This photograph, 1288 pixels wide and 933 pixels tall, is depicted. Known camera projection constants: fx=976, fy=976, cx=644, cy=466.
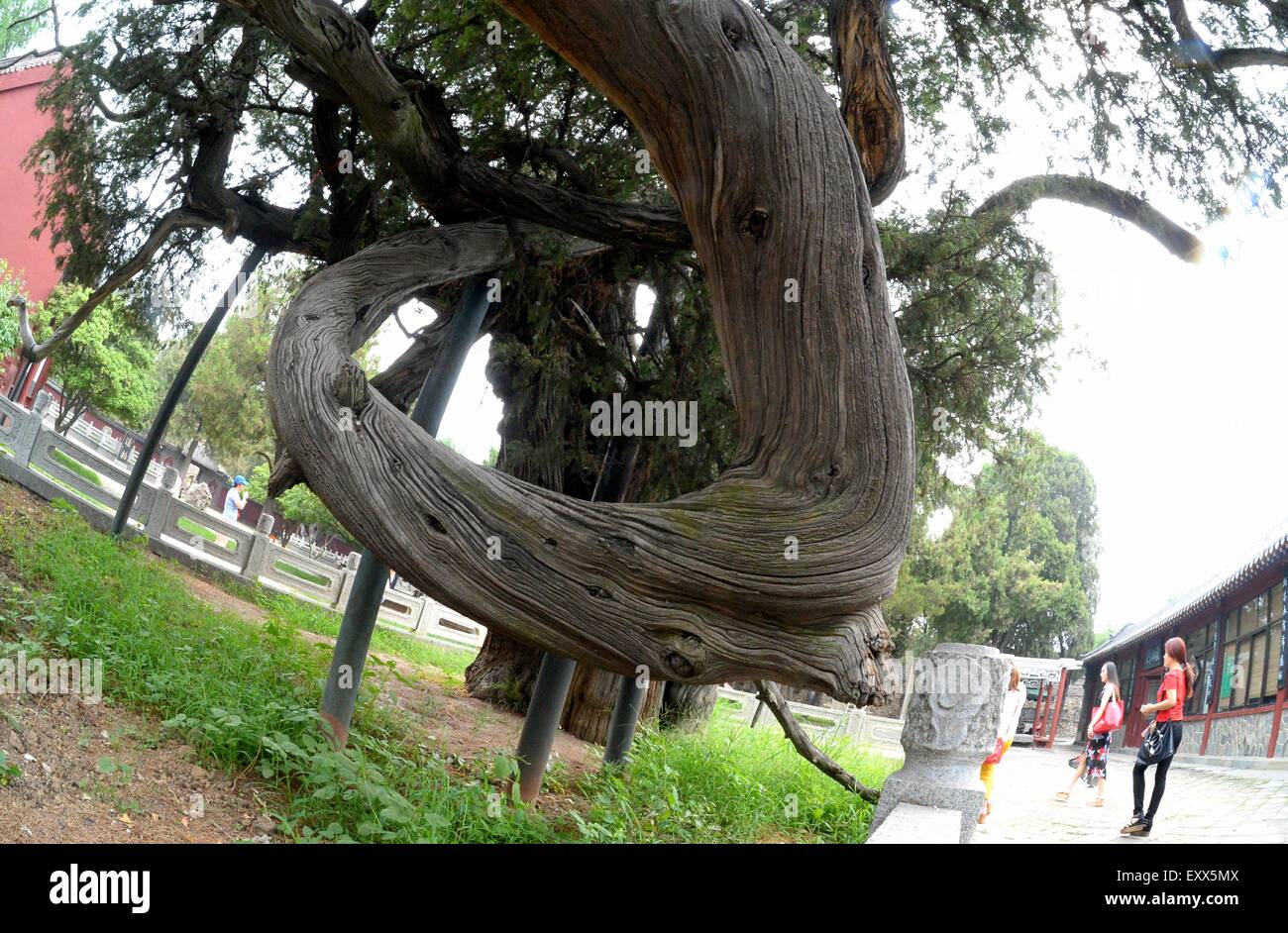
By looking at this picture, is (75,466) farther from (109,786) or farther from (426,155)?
(426,155)

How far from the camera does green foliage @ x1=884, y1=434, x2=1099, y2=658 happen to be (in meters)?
6.41

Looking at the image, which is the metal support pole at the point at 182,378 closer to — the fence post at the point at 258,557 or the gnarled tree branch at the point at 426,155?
the fence post at the point at 258,557

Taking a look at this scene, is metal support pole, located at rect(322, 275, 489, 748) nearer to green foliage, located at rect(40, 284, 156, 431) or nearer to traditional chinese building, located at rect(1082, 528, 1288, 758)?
traditional chinese building, located at rect(1082, 528, 1288, 758)

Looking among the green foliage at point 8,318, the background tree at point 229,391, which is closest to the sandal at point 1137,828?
the green foliage at point 8,318

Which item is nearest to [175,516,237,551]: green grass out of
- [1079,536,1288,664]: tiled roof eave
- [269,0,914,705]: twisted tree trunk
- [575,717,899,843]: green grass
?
[575,717,899,843]: green grass

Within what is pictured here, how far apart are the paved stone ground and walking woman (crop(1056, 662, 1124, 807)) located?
50 millimetres

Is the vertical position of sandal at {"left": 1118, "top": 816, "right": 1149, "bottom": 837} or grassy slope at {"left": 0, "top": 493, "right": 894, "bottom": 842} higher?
sandal at {"left": 1118, "top": 816, "right": 1149, "bottom": 837}

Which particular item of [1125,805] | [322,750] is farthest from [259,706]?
[1125,805]

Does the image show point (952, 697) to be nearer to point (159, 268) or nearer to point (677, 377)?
point (677, 377)

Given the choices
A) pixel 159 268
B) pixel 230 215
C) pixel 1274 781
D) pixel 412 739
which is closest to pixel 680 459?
pixel 412 739

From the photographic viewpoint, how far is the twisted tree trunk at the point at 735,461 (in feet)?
5.38

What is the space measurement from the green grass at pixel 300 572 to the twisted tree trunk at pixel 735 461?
37.1ft

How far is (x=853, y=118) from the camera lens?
270 centimetres

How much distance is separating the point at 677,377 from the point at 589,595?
13.7 feet
